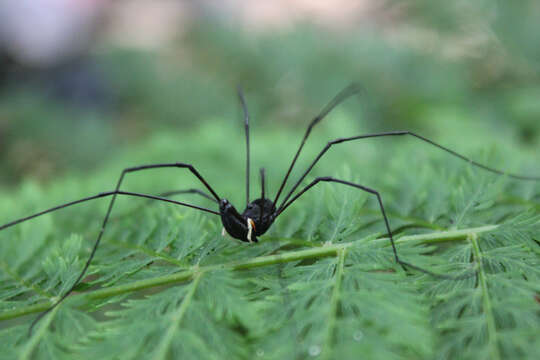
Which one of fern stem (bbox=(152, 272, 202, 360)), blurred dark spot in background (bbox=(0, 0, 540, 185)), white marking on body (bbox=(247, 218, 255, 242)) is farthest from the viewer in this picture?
blurred dark spot in background (bbox=(0, 0, 540, 185))

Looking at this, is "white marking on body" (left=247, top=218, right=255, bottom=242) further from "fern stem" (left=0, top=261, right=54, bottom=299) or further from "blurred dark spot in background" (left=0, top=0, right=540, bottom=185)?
"blurred dark spot in background" (left=0, top=0, right=540, bottom=185)

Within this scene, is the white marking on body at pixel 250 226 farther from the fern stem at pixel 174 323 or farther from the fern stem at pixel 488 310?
the fern stem at pixel 488 310

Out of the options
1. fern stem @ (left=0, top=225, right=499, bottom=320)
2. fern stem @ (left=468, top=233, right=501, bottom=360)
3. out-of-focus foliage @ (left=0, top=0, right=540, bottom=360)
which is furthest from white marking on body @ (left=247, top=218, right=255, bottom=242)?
fern stem @ (left=468, top=233, right=501, bottom=360)

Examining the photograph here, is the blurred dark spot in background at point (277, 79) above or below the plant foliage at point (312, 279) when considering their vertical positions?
above

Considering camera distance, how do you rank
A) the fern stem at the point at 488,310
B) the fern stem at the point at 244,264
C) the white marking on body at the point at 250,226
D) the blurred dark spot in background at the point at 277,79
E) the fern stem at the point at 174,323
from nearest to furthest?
the fern stem at the point at 488,310 < the fern stem at the point at 174,323 < the fern stem at the point at 244,264 < the white marking on body at the point at 250,226 < the blurred dark spot in background at the point at 277,79

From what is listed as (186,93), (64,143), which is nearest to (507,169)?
(186,93)

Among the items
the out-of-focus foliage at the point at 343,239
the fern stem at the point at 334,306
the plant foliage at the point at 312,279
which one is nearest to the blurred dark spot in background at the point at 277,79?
the out-of-focus foliage at the point at 343,239
